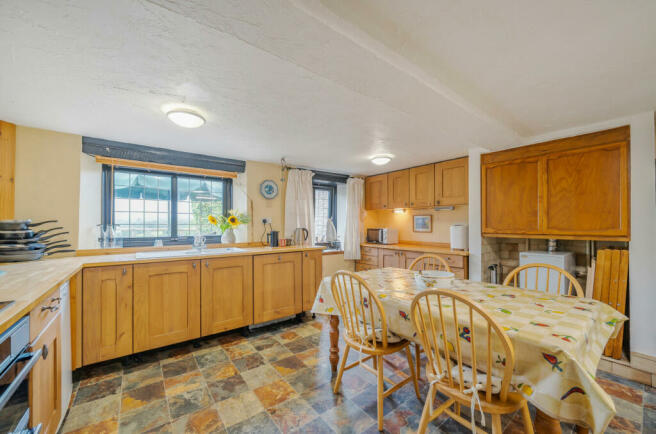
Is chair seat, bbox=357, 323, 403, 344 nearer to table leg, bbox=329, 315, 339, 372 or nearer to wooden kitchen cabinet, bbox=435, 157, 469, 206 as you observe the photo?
table leg, bbox=329, 315, 339, 372

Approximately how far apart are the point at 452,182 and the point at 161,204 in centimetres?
373

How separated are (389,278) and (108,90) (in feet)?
7.83

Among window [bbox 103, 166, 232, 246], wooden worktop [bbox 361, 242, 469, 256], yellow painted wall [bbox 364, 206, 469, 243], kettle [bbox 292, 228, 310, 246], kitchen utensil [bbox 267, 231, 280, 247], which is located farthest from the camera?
yellow painted wall [bbox 364, 206, 469, 243]

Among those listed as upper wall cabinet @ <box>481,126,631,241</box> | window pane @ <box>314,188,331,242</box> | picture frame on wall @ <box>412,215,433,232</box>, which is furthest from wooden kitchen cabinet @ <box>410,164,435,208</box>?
window pane @ <box>314,188,331,242</box>

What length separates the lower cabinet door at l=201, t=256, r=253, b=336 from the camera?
2713mm

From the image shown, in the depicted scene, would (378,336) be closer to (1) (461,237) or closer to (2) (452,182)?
(1) (461,237)

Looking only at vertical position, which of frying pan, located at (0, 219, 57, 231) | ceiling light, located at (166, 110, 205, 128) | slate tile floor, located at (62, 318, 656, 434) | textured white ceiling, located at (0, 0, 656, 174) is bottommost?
slate tile floor, located at (62, 318, 656, 434)

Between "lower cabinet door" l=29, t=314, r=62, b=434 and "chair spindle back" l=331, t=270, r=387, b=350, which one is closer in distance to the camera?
"lower cabinet door" l=29, t=314, r=62, b=434

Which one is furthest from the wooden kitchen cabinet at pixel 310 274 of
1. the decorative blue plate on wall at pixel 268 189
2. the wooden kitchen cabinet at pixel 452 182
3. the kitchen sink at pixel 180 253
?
the wooden kitchen cabinet at pixel 452 182

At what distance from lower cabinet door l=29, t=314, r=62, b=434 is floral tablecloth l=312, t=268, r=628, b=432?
1.71 metres

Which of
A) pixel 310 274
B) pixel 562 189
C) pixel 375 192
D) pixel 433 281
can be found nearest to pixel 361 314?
pixel 433 281

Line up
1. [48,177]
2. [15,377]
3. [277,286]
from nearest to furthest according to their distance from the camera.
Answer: [15,377]
[48,177]
[277,286]

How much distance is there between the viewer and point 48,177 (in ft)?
7.81

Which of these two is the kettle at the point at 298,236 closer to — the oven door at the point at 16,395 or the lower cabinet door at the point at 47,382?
the lower cabinet door at the point at 47,382
